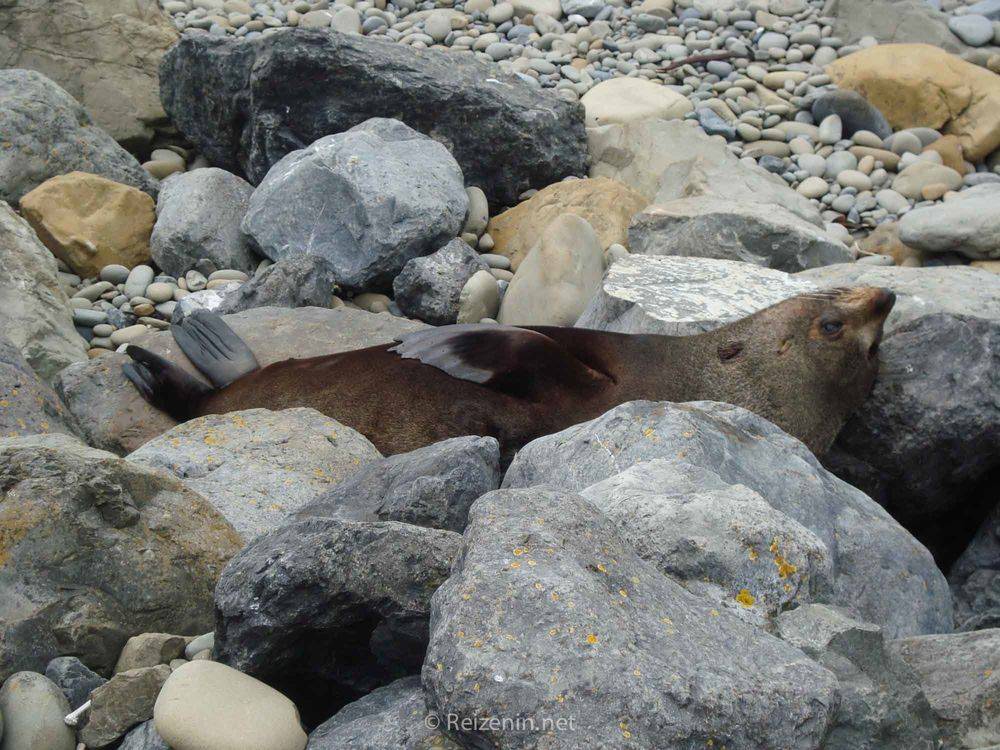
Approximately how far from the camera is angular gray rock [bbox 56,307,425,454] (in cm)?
626

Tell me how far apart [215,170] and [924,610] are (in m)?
6.34

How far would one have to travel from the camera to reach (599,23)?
11719 mm

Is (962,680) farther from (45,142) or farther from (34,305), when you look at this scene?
(45,142)

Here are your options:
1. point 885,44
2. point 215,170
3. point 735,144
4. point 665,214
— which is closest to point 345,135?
point 215,170

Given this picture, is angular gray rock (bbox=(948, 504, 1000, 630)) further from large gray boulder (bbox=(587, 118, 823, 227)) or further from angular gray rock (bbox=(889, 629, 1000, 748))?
large gray boulder (bbox=(587, 118, 823, 227))

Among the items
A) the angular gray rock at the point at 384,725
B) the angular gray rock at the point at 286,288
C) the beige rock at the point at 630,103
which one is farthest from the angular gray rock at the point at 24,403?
the beige rock at the point at 630,103

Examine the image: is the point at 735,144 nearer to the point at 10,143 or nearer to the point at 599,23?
the point at 599,23

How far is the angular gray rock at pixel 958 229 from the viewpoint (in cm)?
798

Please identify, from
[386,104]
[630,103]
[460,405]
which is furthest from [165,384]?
[630,103]

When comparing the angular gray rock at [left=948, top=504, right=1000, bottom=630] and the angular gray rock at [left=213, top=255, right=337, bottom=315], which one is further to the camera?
the angular gray rock at [left=213, top=255, right=337, bottom=315]

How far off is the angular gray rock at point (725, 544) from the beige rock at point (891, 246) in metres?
5.45

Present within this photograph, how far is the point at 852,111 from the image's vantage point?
10438mm

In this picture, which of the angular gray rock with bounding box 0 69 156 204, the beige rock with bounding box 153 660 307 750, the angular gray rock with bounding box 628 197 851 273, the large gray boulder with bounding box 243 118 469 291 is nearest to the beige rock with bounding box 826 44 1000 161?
the angular gray rock with bounding box 628 197 851 273

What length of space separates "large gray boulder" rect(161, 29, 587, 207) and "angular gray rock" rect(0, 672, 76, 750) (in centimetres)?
668
